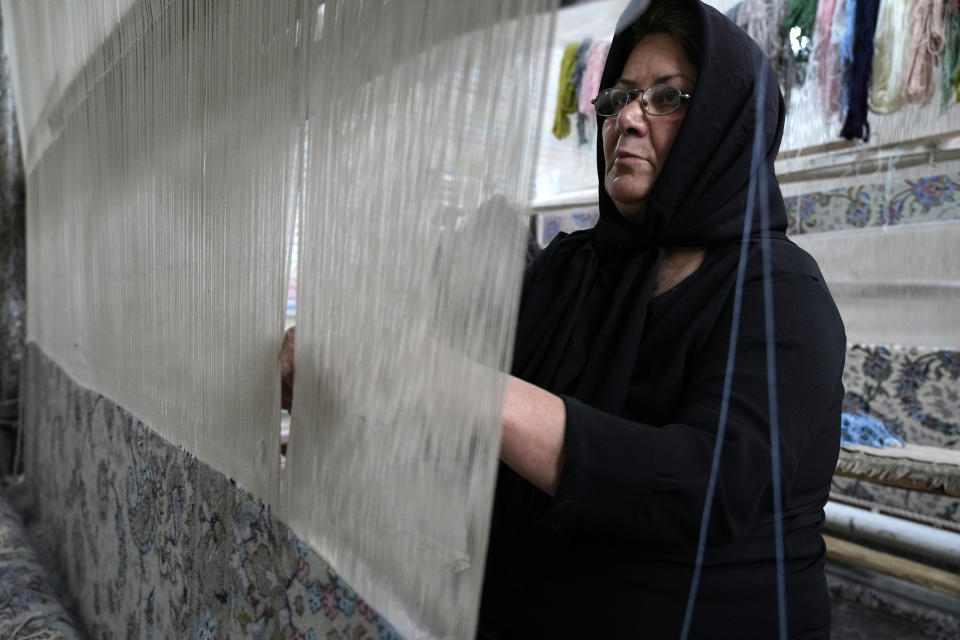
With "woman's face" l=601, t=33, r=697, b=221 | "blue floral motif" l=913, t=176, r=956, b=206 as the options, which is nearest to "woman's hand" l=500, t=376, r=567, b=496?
"woman's face" l=601, t=33, r=697, b=221

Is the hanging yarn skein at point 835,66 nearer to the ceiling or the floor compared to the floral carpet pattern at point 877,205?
nearer to the ceiling

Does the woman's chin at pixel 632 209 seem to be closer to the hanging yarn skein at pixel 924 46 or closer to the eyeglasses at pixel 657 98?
the eyeglasses at pixel 657 98

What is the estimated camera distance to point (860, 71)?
2025 millimetres

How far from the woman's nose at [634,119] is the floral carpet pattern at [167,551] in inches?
22.4

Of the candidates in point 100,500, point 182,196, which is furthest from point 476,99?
point 100,500

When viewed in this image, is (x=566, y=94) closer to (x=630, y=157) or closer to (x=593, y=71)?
(x=593, y=71)

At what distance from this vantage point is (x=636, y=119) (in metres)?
0.76

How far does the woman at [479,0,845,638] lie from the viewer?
526 millimetres

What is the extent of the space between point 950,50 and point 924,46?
66mm

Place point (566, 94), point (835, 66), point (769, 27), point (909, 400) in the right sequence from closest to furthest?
point (835, 66) < point (769, 27) < point (909, 400) < point (566, 94)

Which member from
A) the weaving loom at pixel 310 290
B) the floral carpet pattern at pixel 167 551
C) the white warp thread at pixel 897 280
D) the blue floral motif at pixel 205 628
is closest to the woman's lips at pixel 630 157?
the weaving loom at pixel 310 290

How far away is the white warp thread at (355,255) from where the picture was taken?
1.37 feet

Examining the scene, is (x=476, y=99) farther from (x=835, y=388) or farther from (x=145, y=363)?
(x=145, y=363)

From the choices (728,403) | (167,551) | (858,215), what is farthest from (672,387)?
(858,215)
